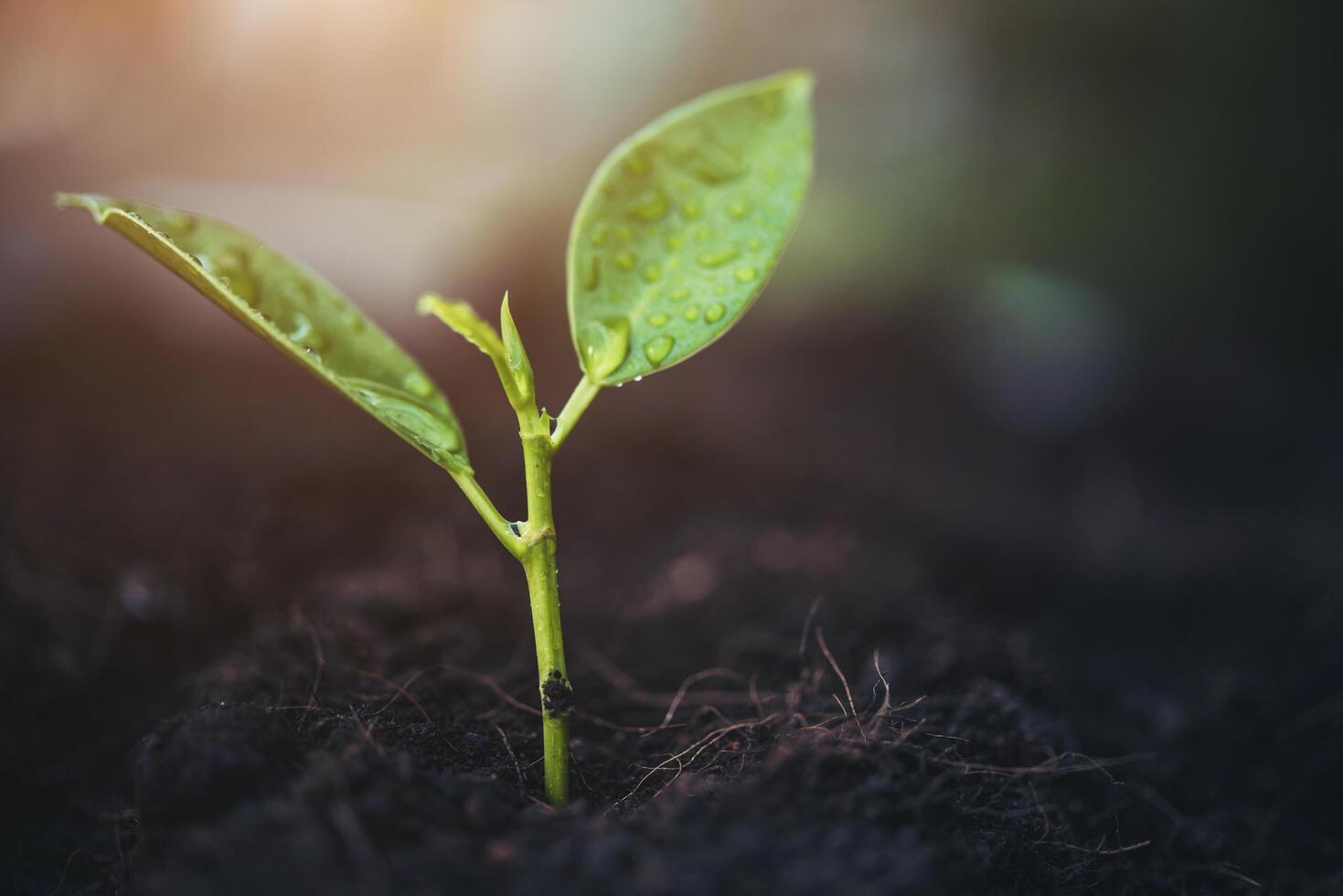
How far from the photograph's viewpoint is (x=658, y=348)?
1.82 feet

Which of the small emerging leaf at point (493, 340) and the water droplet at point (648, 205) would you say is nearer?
the small emerging leaf at point (493, 340)

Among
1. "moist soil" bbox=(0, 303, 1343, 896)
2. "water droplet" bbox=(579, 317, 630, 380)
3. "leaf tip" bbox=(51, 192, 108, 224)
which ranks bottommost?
"moist soil" bbox=(0, 303, 1343, 896)

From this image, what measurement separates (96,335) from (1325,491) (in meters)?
2.17

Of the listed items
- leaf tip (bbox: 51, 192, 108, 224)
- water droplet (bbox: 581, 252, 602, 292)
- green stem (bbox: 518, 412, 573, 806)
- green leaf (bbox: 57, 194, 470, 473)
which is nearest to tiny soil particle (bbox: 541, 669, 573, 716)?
green stem (bbox: 518, 412, 573, 806)

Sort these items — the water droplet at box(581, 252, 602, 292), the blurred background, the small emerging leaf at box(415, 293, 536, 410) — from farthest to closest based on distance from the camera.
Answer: the blurred background < the water droplet at box(581, 252, 602, 292) < the small emerging leaf at box(415, 293, 536, 410)

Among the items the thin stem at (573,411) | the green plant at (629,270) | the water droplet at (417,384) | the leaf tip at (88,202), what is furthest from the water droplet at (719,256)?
the leaf tip at (88,202)

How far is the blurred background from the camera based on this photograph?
96 centimetres

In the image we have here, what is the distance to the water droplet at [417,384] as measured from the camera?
2.09 feet

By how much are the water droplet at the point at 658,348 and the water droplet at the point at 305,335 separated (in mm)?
240

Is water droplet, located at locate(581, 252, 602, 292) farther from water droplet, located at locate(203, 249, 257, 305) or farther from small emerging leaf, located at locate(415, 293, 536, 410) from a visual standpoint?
water droplet, located at locate(203, 249, 257, 305)

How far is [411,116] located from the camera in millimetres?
1580

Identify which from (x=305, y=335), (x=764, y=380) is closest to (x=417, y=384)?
(x=305, y=335)

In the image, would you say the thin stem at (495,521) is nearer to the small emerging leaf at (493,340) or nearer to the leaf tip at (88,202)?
the small emerging leaf at (493,340)

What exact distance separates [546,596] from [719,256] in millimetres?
250
